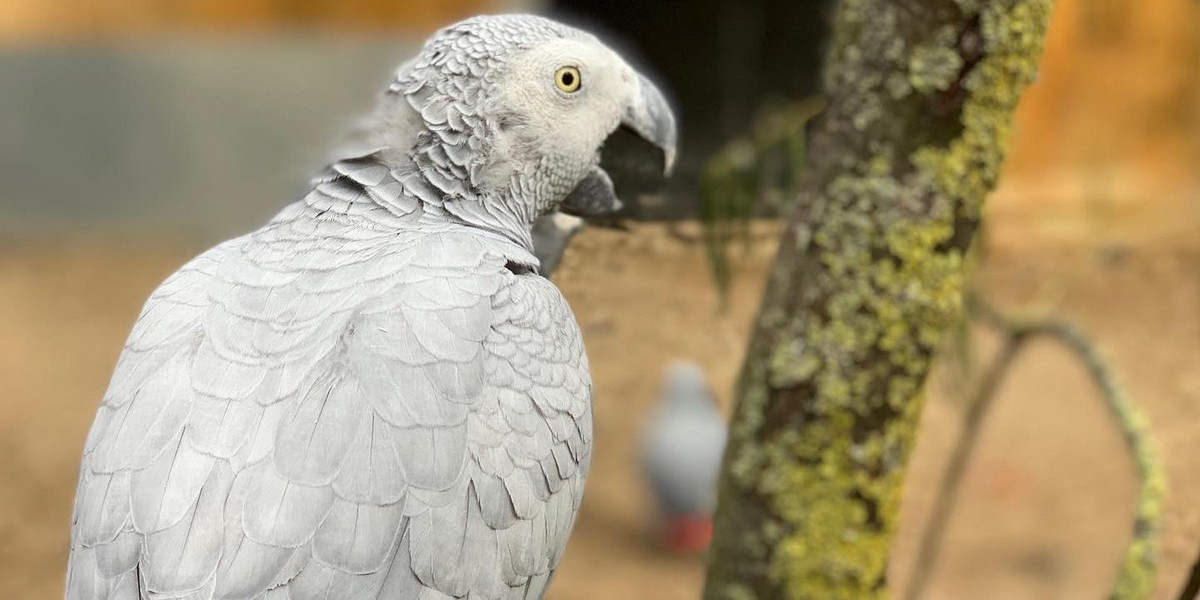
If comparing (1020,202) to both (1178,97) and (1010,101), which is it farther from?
(1010,101)

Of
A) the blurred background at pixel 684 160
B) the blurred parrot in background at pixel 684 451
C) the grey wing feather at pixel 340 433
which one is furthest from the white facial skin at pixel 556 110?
the blurred parrot in background at pixel 684 451

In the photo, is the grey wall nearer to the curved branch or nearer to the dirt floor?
the dirt floor

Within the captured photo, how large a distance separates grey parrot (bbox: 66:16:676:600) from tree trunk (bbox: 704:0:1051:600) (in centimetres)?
20

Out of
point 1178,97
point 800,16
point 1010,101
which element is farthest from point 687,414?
point 800,16

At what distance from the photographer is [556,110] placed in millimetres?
1009

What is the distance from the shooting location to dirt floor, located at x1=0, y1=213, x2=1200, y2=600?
152 cm

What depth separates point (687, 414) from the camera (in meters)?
2.71

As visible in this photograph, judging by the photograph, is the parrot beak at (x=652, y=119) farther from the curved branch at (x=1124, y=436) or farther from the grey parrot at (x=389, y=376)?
the curved branch at (x=1124, y=436)

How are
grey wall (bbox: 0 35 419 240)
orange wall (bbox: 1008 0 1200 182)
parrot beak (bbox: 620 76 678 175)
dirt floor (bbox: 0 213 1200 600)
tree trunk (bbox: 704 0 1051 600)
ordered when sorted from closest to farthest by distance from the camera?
tree trunk (bbox: 704 0 1051 600), parrot beak (bbox: 620 76 678 175), dirt floor (bbox: 0 213 1200 600), orange wall (bbox: 1008 0 1200 182), grey wall (bbox: 0 35 419 240)

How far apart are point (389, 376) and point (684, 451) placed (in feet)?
6.11

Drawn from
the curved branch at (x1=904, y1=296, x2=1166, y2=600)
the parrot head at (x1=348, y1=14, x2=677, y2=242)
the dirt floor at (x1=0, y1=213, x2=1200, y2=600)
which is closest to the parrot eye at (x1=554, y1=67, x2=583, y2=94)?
the parrot head at (x1=348, y1=14, x2=677, y2=242)

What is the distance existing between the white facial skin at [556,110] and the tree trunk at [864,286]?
0.22 metres

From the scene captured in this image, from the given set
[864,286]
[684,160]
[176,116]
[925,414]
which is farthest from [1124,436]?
[176,116]

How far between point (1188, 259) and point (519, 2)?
7.39 feet
